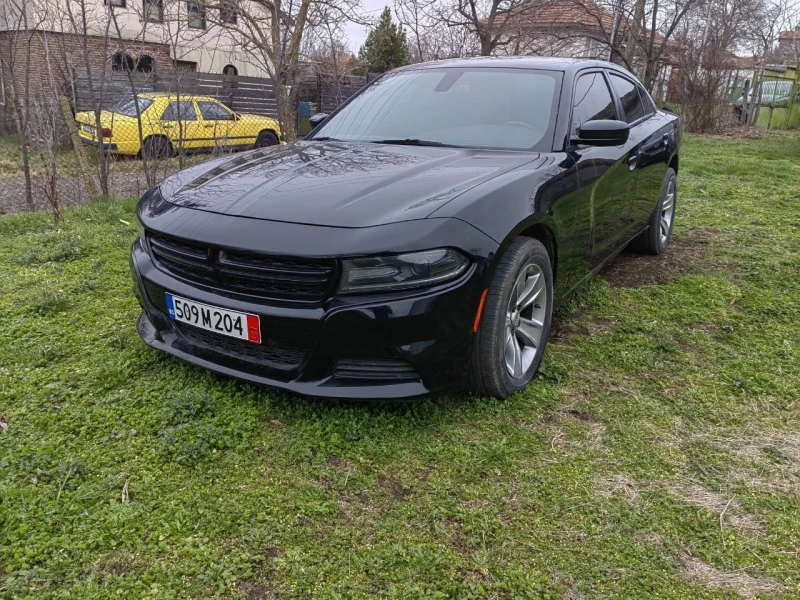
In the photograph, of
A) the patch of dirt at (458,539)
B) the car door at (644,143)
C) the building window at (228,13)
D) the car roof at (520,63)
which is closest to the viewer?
the patch of dirt at (458,539)

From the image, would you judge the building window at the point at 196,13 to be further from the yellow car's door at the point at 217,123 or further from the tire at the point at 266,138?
the tire at the point at 266,138

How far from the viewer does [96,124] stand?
6648 millimetres

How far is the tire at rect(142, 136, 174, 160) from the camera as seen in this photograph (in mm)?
7012

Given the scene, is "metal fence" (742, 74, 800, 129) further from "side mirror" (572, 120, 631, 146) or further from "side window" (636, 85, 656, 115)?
"side mirror" (572, 120, 631, 146)

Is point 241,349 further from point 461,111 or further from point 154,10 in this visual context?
point 154,10

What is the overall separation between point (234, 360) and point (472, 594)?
1.24m

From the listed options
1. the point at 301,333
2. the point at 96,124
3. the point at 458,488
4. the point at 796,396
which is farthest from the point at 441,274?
the point at 96,124

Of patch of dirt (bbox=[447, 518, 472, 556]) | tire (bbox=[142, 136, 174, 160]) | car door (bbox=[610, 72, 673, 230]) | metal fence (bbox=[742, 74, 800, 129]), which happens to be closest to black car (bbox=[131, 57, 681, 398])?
patch of dirt (bbox=[447, 518, 472, 556])

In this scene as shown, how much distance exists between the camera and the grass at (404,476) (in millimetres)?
1781

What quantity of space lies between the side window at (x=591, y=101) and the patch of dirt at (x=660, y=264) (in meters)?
1.19

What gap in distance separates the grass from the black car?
0.24 m

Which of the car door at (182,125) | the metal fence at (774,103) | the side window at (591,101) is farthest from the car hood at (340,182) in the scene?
the metal fence at (774,103)

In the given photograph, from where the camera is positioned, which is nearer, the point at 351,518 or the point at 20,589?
the point at 20,589

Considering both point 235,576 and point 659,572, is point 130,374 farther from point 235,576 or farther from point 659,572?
point 659,572
